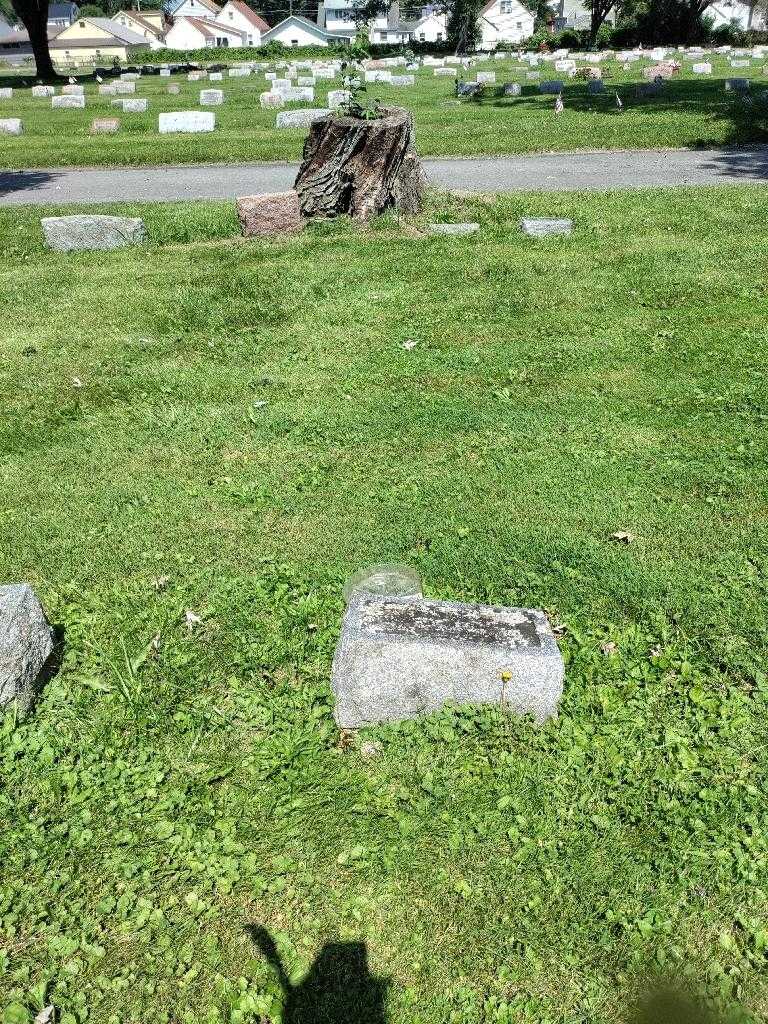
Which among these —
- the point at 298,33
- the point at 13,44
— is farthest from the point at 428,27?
the point at 13,44

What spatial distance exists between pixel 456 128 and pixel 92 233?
12929 millimetres

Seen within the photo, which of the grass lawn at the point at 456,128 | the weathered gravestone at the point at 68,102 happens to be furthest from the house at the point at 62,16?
the grass lawn at the point at 456,128

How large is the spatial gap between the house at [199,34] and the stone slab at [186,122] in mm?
89037

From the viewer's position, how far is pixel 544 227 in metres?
10.9

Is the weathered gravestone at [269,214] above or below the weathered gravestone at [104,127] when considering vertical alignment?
below

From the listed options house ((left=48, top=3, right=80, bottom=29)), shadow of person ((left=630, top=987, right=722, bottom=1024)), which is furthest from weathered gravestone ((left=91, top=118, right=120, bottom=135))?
house ((left=48, top=3, right=80, bottom=29))

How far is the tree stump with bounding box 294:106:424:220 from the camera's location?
34.3 feet

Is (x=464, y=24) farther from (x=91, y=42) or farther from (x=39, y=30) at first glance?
(x=91, y=42)

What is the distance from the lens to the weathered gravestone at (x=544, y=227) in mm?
10781

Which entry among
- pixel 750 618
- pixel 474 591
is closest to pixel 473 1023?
pixel 474 591

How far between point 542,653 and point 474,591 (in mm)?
956

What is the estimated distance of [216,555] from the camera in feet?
15.7

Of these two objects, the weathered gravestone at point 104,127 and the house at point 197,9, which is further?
the house at point 197,9

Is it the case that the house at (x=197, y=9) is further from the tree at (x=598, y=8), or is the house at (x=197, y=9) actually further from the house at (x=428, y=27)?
the tree at (x=598, y=8)
